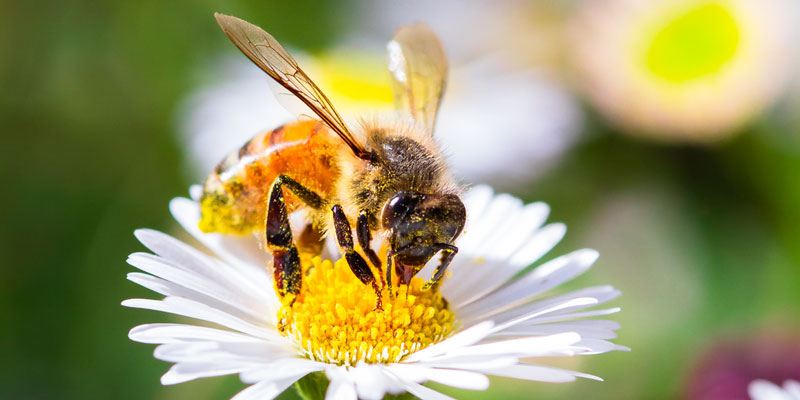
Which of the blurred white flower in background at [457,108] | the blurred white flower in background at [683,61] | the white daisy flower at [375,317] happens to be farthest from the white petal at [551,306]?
the blurred white flower in background at [683,61]

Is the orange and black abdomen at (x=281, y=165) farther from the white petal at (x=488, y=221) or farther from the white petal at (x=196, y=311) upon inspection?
the white petal at (x=488, y=221)

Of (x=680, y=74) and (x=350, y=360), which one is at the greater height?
(x=680, y=74)

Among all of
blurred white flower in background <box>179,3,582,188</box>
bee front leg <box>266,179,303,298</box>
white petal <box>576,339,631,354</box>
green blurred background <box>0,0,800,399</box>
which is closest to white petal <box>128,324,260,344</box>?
bee front leg <box>266,179,303,298</box>

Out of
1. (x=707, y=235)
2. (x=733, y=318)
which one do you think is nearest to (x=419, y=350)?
(x=733, y=318)

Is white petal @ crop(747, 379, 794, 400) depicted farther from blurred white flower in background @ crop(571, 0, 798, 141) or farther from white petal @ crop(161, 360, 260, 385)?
blurred white flower in background @ crop(571, 0, 798, 141)

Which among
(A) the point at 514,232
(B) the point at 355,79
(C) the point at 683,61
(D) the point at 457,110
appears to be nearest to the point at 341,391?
(A) the point at 514,232

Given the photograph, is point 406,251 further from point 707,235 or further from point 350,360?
point 707,235
